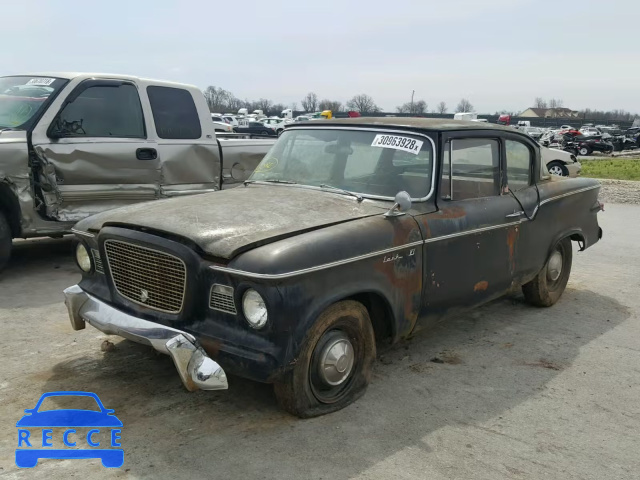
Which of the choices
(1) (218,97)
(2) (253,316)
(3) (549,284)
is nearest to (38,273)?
(2) (253,316)

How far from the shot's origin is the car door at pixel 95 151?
248 inches

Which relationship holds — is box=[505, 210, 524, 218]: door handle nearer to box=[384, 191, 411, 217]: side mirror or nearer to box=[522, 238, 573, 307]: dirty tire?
box=[522, 238, 573, 307]: dirty tire

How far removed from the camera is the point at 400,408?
376 cm

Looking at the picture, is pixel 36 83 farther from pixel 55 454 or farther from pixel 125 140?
pixel 55 454

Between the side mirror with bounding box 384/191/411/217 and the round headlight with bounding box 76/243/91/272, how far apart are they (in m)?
2.09

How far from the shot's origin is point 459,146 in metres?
4.61

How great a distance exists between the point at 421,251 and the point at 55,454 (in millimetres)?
2489

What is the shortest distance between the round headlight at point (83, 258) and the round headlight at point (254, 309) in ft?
4.98

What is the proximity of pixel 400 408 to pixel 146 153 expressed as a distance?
4.53m

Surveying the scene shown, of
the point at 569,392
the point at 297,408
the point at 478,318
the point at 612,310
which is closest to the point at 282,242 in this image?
the point at 297,408

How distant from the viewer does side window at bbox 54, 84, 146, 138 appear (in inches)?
254

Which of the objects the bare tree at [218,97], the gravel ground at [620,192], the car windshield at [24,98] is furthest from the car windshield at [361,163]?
the bare tree at [218,97]

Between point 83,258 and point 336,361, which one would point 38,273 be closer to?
point 83,258

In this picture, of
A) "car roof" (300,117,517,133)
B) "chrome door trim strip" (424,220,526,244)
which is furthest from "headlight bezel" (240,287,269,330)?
"car roof" (300,117,517,133)
